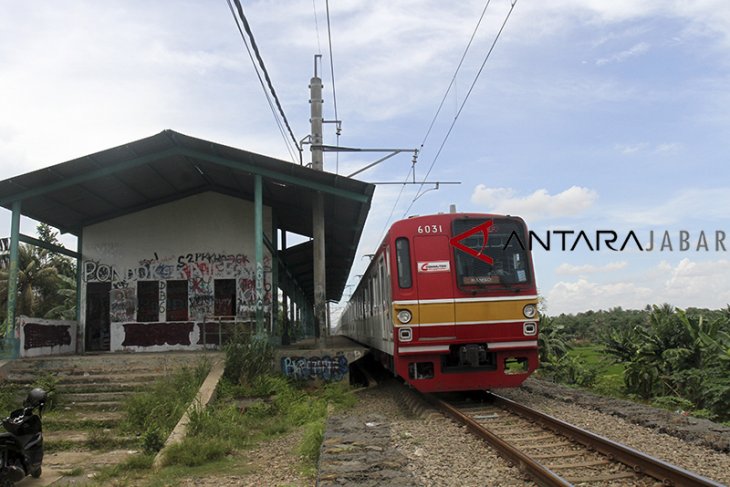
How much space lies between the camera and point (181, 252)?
18391mm

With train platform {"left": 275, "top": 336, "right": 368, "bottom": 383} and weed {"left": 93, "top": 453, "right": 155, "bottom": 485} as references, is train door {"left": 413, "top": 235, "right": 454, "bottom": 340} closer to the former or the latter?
train platform {"left": 275, "top": 336, "right": 368, "bottom": 383}

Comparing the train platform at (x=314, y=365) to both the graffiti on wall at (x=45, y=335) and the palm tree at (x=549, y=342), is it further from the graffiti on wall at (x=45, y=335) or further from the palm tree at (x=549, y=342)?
the palm tree at (x=549, y=342)

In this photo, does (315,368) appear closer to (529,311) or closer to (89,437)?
(529,311)

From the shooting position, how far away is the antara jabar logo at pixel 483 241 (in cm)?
1088

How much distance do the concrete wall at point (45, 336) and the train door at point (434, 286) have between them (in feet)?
28.4

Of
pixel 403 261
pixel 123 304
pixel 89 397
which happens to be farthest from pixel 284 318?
pixel 403 261

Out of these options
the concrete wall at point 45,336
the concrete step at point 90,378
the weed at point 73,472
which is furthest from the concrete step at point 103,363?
the weed at point 73,472

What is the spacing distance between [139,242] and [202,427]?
421 inches

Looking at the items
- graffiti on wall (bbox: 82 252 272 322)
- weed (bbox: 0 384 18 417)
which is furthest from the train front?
graffiti on wall (bbox: 82 252 272 322)

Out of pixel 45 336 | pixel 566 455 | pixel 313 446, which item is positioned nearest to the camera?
pixel 566 455

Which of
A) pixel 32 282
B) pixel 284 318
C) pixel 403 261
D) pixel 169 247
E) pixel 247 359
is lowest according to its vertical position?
pixel 247 359

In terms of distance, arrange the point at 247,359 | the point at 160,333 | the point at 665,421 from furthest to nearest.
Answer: the point at 160,333, the point at 247,359, the point at 665,421

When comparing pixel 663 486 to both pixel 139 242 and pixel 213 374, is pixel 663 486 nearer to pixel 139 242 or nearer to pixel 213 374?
pixel 213 374

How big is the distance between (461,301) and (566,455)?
4029mm
